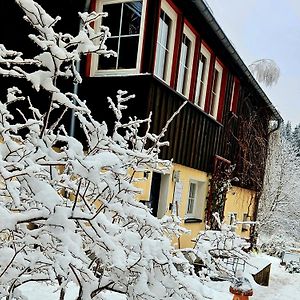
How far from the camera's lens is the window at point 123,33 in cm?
592

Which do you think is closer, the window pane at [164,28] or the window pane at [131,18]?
the window pane at [131,18]

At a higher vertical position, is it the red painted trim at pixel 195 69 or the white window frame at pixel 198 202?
the red painted trim at pixel 195 69

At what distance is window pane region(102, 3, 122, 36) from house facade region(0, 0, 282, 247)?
15 millimetres

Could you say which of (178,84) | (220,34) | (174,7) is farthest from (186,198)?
(174,7)

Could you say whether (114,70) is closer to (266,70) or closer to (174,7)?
(174,7)

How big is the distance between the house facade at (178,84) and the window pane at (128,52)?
0.01 m

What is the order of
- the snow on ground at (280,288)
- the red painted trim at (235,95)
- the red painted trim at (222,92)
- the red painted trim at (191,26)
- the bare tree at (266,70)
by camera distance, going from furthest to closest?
the bare tree at (266,70)
the red painted trim at (235,95)
the red painted trim at (222,92)
the red painted trim at (191,26)
the snow on ground at (280,288)

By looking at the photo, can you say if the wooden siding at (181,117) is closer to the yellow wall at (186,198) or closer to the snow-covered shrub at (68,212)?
the yellow wall at (186,198)

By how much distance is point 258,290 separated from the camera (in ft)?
21.9

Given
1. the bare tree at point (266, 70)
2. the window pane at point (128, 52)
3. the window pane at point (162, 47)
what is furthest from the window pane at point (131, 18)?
the bare tree at point (266, 70)

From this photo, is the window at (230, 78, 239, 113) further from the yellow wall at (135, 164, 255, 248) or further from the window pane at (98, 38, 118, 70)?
the window pane at (98, 38, 118, 70)

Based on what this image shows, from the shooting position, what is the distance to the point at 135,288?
1771 mm

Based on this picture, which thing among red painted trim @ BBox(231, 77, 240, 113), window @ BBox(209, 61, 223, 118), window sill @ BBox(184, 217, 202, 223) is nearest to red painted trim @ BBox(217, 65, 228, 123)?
window @ BBox(209, 61, 223, 118)

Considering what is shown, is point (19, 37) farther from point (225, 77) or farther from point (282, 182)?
point (282, 182)
